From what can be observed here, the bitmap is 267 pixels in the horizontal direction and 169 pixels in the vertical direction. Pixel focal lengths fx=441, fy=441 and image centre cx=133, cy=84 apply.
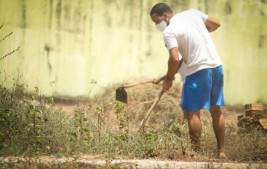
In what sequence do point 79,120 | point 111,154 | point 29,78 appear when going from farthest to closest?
point 29,78 < point 79,120 < point 111,154

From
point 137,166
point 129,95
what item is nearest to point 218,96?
point 137,166

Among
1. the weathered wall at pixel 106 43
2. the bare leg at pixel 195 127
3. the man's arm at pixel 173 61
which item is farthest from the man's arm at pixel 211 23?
the weathered wall at pixel 106 43

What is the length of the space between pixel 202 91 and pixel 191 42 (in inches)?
24.2

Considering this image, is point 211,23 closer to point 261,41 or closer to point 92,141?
point 92,141

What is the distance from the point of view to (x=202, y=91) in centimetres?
536

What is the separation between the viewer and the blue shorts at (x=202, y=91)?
17.6 feet

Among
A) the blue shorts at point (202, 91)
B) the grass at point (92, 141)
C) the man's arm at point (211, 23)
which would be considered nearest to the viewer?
the grass at point (92, 141)

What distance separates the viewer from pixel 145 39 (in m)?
9.95

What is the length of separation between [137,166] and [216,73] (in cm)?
167

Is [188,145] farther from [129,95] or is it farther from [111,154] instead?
[129,95]

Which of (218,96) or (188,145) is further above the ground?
(218,96)

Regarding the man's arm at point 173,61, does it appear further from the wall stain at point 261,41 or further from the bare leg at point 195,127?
the wall stain at point 261,41

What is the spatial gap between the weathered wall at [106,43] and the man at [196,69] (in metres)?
4.32

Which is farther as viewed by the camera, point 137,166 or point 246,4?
point 246,4
